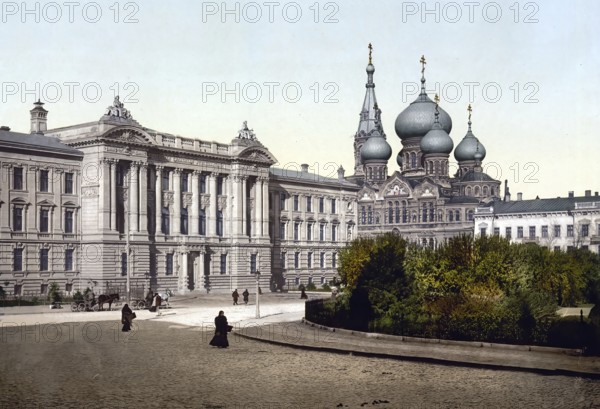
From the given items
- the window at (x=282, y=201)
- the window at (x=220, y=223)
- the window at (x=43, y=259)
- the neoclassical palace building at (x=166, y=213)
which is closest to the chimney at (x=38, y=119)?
the neoclassical palace building at (x=166, y=213)

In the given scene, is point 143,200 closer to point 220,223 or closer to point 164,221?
point 164,221

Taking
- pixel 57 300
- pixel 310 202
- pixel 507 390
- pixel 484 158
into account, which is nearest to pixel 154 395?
pixel 507 390

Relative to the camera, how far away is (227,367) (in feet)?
79.6

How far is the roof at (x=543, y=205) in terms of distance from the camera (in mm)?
104375

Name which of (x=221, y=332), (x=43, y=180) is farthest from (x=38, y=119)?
(x=221, y=332)

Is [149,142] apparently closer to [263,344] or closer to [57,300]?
[57,300]

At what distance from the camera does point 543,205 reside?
4218 inches

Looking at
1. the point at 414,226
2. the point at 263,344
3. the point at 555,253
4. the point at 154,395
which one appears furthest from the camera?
the point at 414,226

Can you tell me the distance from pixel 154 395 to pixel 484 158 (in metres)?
116

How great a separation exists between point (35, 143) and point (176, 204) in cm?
1504

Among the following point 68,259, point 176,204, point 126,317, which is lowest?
point 126,317

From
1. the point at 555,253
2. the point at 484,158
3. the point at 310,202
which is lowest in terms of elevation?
the point at 555,253

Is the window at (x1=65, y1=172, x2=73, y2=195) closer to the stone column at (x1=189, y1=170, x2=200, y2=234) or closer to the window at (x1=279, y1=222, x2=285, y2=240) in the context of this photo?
the stone column at (x1=189, y1=170, x2=200, y2=234)

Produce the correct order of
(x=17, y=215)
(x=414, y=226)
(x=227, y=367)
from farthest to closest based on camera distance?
1. (x=414, y=226)
2. (x=17, y=215)
3. (x=227, y=367)
